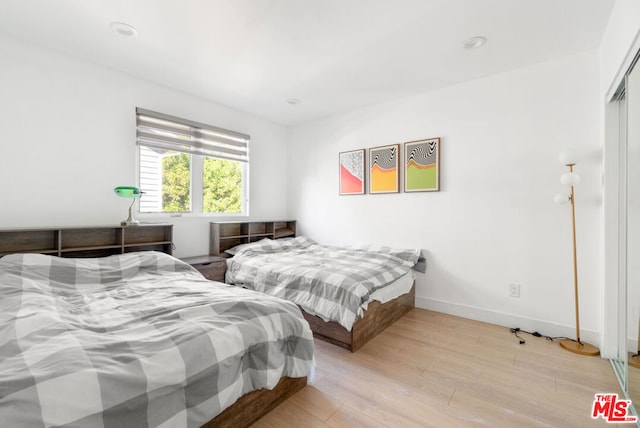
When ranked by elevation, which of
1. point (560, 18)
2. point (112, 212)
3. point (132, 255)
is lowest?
point (132, 255)

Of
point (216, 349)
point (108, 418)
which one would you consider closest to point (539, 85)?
point (216, 349)

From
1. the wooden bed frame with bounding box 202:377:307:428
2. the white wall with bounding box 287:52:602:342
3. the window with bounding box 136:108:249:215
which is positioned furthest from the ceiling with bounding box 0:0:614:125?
the wooden bed frame with bounding box 202:377:307:428

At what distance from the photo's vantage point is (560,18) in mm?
2053

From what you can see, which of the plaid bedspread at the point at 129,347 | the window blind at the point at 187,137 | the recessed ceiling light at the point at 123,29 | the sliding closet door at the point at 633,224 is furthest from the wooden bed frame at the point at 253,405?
the window blind at the point at 187,137

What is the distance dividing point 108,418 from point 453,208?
3183 mm

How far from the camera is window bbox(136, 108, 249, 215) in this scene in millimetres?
3156

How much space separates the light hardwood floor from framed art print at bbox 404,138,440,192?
1613 millimetres

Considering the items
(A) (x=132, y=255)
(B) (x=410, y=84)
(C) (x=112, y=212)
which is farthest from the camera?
(B) (x=410, y=84)

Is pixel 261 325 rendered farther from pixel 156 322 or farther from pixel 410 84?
pixel 410 84

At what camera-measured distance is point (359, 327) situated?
2387mm

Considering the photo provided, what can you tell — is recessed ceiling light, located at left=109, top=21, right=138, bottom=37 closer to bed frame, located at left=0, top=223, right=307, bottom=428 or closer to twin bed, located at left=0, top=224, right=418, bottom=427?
bed frame, located at left=0, top=223, right=307, bottom=428

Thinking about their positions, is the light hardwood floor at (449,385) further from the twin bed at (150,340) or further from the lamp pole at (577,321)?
the twin bed at (150,340)

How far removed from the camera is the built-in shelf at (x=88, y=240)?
7.55 feet

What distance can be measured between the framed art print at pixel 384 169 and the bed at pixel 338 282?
78cm
